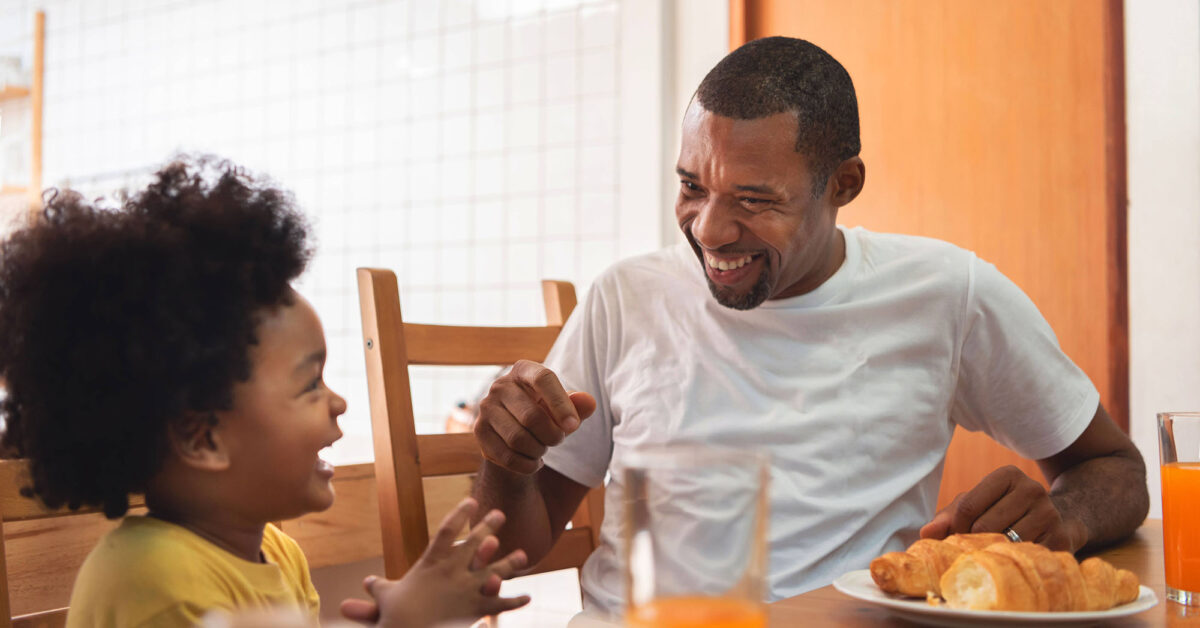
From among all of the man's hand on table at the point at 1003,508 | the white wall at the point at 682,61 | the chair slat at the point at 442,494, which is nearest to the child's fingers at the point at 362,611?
the man's hand on table at the point at 1003,508

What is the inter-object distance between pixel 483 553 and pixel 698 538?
290 millimetres

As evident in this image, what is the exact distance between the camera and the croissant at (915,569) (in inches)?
28.8

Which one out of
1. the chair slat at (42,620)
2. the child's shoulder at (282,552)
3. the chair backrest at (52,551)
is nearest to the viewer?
the child's shoulder at (282,552)

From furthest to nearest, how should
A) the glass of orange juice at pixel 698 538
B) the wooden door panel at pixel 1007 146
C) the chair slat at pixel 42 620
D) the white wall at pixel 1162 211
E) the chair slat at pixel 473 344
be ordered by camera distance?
the wooden door panel at pixel 1007 146 → the white wall at pixel 1162 211 → the chair slat at pixel 473 344 → the chair slat at pixel 42 620 → the glass of orange juice at pixel 698 538

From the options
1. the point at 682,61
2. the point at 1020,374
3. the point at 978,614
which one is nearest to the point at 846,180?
the point at 1020,374

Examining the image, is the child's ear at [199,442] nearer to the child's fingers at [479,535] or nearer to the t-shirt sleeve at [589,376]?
the child's fingers at [479,535]

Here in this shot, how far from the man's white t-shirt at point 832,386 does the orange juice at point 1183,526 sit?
425 mm

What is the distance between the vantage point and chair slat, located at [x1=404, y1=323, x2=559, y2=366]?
4.32 feet

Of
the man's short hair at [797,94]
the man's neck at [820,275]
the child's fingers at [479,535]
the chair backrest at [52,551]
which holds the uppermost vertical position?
the man's short hair at [797,94]

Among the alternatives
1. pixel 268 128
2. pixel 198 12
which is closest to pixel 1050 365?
pixel 268 128

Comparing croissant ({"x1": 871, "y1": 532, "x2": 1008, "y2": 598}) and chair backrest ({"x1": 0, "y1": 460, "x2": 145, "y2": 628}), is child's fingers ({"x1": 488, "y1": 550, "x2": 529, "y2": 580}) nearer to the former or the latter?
croissant ({"x1": 871, "y1": 532, "x2": 1008, "y2": 598})

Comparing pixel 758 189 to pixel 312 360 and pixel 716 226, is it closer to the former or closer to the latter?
pixel 716 226

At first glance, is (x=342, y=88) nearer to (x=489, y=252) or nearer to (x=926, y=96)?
(x=489, y=252)

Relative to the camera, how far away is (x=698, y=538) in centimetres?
44
